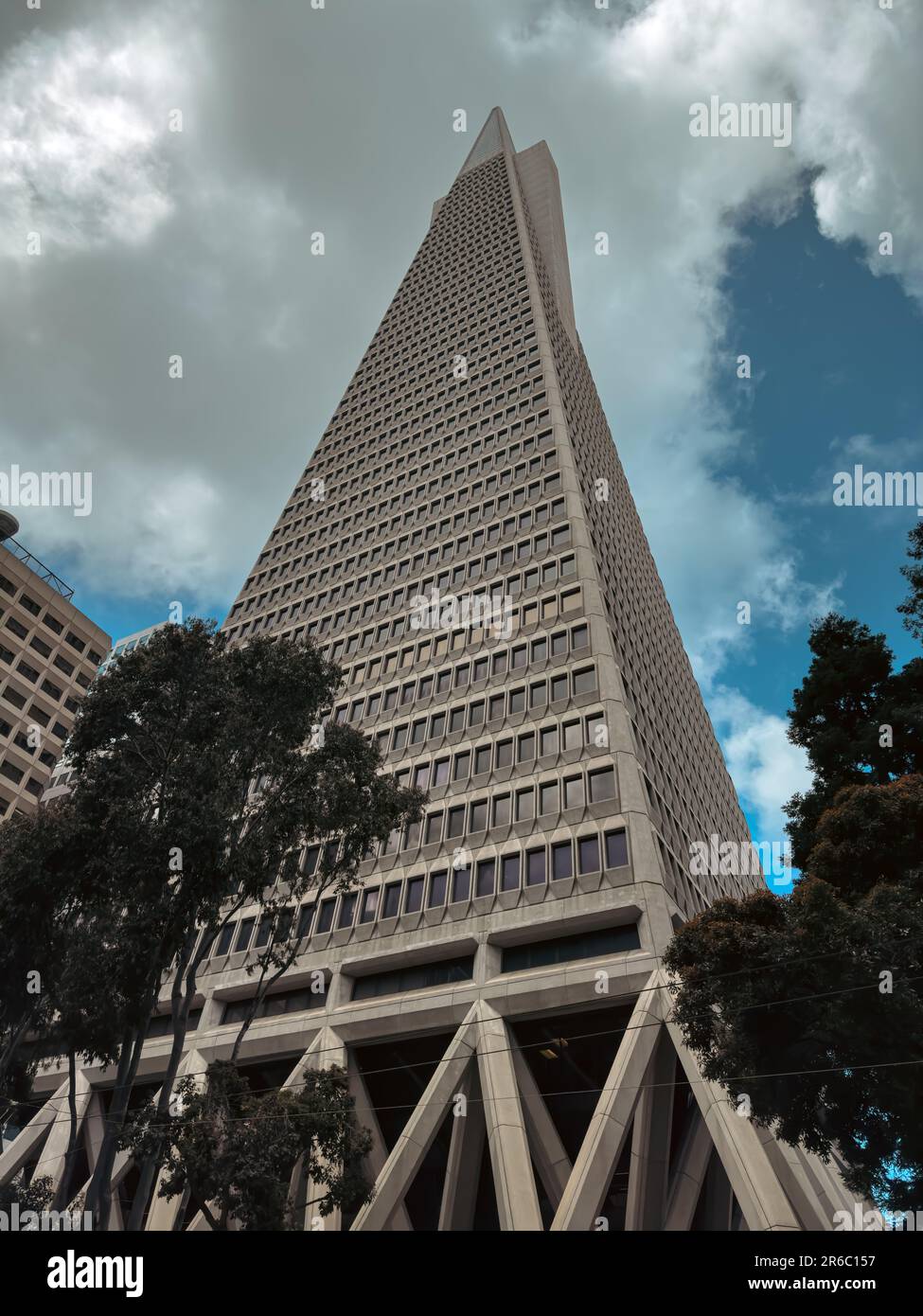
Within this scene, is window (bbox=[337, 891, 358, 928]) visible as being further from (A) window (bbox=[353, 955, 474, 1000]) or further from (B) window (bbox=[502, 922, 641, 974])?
(B) window (bbox=[502, 922, 641, 974])

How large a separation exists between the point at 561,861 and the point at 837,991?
52.9 ft

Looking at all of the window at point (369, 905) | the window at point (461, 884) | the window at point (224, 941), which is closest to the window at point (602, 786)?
the window at point (461, 884)

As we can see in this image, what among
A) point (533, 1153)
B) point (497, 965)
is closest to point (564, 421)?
point (497, 965)

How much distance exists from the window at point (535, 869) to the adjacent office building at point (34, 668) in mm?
43895

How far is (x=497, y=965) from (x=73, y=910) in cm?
1483

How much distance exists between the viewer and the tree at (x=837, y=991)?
1434cm

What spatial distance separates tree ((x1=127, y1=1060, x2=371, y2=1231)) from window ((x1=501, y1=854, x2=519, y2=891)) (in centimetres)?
1280

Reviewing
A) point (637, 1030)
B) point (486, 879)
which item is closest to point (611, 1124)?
point (637, 1030)

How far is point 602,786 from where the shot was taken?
3225 centimetres

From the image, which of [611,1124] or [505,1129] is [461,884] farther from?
→ [611,1124]

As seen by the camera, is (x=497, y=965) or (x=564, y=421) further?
(x=564, y=421)

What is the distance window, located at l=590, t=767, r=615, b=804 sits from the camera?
104 ft
